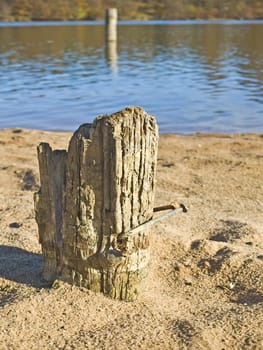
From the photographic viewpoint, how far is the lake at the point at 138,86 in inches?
446

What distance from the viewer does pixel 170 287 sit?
393 cm

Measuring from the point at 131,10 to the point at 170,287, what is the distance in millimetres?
70408

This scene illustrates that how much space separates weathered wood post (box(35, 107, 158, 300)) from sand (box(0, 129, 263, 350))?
0.15 meters

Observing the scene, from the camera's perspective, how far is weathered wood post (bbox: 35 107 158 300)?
10.7ft

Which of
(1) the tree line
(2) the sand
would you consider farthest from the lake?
(1) the tree line

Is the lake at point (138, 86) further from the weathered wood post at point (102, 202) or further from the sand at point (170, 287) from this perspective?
the weathered wood post at point (102, 202)

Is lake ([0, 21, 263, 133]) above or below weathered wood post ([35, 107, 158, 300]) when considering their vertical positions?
below

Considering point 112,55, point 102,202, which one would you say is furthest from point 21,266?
point 112,55

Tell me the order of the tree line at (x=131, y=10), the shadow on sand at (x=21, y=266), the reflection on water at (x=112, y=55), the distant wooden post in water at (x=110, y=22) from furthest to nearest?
the tree line at (x=131, y=10)
the distant wooden post in water at (x=110, y=22)
the reflection on water at (x=112, y=55)
the shadow on sand at (x=21, y=266)

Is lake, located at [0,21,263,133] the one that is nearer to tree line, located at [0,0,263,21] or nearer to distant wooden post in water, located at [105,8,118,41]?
distant wooden post in water, located at [105,8,118,41]

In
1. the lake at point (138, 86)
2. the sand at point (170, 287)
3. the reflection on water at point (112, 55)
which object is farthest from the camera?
the reflection on water at point (112, 55)

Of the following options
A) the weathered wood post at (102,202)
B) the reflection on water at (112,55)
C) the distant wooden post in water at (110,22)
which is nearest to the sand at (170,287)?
the weathered wood post at (102,202)

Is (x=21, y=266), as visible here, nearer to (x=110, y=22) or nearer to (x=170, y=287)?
(x=170, y=287)

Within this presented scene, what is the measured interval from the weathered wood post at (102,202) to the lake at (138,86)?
6.86 meters
